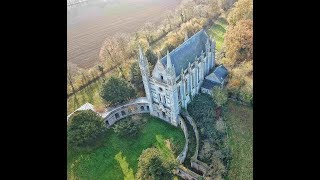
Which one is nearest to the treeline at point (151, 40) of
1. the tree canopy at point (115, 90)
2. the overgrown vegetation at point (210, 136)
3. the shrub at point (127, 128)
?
the tree canopy at point (115, 90)

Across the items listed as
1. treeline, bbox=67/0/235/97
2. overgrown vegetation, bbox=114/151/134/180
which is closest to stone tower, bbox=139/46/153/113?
treeline, bbox=67/0/235/97

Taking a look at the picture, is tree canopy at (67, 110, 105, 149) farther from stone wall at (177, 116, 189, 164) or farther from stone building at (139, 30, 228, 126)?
stone wall at (177, 116, 189, 164)

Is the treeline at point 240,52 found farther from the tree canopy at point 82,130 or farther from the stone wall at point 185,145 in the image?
the tree canopy at point 82,130

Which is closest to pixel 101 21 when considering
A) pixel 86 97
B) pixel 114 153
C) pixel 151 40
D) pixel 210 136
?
pixel 151 40

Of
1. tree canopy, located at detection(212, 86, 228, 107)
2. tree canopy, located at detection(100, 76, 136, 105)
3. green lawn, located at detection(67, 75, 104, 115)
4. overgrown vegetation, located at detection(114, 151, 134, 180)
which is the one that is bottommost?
overgrown vegetation, located at detection(114, 151, 134, 180)

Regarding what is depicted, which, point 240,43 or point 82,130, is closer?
point 82,130

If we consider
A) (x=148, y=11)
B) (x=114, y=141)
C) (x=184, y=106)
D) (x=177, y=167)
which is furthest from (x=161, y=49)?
(x=177, y=167)

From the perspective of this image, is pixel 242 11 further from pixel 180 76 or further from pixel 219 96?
pixel 180 76
